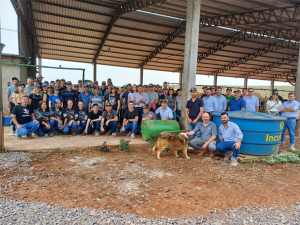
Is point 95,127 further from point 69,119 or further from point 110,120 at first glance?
point 69,119

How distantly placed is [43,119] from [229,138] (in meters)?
5.43

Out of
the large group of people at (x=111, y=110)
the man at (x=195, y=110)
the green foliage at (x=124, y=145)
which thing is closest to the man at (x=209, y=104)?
the large group of people at (x=111, y=110)

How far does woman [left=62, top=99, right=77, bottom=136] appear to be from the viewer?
6577 millimetres

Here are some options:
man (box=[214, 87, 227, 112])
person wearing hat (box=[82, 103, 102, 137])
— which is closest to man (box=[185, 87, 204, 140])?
man (box=[214, 87, 227, 112])

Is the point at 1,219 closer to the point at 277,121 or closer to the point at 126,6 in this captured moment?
the point at 277,121

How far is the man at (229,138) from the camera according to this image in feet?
16.0

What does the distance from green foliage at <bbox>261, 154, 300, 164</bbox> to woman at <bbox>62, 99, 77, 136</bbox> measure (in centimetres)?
557

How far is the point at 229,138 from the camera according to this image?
4.98 m

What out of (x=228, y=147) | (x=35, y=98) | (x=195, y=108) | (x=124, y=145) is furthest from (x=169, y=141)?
(x=35, y=98)

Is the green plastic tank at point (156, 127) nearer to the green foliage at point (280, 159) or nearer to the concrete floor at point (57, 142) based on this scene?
the concrete floor at point (57, 142)

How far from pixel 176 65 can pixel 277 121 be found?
17.5 metres

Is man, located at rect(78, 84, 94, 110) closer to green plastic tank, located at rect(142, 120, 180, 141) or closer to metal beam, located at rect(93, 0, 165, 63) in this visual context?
green plastic tank, located at rect(142, 120, 180, 141)

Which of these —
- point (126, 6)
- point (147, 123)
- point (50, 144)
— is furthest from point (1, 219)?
point (126, 6)

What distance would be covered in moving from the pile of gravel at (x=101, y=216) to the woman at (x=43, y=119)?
3.64m
